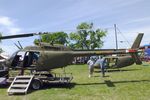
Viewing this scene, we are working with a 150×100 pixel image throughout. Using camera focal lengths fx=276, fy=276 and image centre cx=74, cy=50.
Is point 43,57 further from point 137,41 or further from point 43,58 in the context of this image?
point 137,41

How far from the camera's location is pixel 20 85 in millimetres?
15766

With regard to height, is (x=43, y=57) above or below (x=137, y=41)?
below

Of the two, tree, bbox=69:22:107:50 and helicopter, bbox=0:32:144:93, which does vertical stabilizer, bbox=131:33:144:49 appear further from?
tree, bbox=69:22:107:50

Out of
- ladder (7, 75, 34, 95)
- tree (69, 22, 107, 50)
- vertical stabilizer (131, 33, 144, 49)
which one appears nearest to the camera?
ladder (7, 75, 34, 95)

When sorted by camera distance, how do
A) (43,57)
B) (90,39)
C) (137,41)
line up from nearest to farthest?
(43,57)
(137,41)
(90,39)

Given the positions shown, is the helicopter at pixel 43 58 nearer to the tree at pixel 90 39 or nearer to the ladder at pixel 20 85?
the ladder at pixel 20 85

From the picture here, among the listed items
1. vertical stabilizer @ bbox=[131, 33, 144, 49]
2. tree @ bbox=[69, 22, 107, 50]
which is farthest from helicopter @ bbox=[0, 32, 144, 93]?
tree @ bbox=[69, 22, 107, 50]

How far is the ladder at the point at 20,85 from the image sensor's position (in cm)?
1505

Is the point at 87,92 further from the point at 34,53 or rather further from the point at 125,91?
the point at 34,53

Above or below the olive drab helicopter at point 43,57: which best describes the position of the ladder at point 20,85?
below

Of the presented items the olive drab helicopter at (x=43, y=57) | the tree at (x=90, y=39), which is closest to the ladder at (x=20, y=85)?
the olive drab helicopter at (x=43, y=57)

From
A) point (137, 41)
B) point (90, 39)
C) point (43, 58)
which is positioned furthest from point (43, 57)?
point (90, 39)

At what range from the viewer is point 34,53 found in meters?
17.9

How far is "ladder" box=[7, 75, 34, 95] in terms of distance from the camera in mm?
15047
